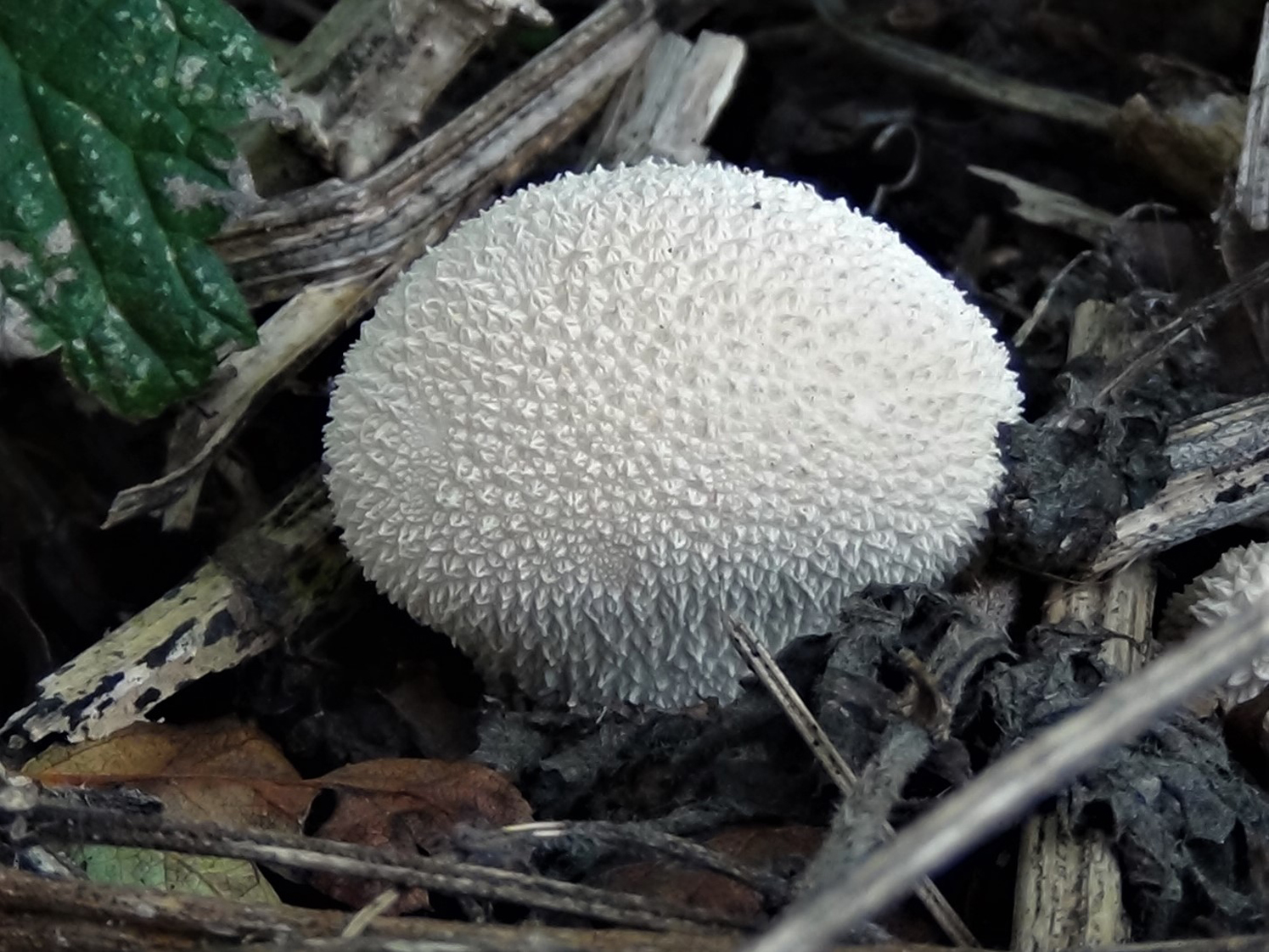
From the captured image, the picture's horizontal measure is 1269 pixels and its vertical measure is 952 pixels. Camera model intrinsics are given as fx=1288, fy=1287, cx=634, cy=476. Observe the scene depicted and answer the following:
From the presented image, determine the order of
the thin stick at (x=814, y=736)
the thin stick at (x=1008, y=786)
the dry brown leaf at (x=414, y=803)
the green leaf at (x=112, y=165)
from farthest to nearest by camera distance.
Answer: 1. the green leaf at (x=112, y=165)
2. the dry brown leaf at (x=414, y=803)
3. the thin stick at (x=814, y=736)
4. the thin stick at (x=1008, y=786)

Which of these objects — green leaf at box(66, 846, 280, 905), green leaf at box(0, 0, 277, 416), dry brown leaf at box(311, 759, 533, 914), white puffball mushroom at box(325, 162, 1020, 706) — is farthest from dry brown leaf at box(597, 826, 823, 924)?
green leaf at box(0, 0, 277, 416)

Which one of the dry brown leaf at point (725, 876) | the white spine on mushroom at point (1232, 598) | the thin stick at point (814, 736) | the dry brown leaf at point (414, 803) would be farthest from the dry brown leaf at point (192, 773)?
the white spine on mushroom at point (1232, 598)

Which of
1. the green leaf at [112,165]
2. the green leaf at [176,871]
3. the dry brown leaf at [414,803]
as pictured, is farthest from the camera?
the green leaf at [112,165]

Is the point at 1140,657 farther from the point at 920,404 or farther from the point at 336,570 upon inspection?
the point at 336,570

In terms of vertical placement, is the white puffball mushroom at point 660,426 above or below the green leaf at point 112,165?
below

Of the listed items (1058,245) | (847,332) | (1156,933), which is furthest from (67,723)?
(1058,245)

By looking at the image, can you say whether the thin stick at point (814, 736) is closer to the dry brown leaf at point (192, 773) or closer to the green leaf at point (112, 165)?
the dry brown leaf at point (192, 773)

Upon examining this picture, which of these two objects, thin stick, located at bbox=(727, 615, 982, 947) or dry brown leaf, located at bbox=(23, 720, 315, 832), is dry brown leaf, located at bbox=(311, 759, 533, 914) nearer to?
dry brown leaf, located at bbox=(23, 720, 315, 832)
